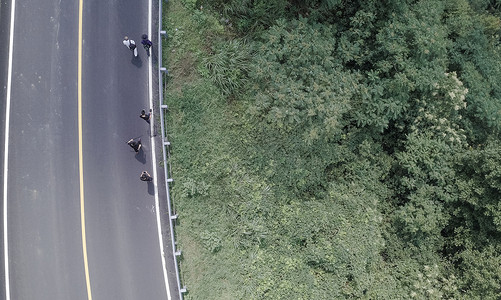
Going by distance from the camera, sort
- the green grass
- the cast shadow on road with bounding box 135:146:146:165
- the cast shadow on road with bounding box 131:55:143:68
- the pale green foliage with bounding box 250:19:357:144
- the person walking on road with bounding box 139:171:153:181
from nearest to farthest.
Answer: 1. the pale green foliage with bounding box 250:19:357:144
2. the person walking on road with bounding box 139:171:153:181
3. the green grass
4. the cast shadow on road with bounding box 135:146:146:165
5. the cast shadow on road with bounding box 131:55:143:68

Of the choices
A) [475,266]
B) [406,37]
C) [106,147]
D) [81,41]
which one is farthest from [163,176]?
[475,266]

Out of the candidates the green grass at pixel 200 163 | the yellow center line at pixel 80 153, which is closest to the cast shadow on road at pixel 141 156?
the green grass at pixel 200 163

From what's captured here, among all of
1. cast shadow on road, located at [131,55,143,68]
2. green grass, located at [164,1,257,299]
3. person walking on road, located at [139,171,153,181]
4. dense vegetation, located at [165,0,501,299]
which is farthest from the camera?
cast shadow on road, located at [131,55,143,68]

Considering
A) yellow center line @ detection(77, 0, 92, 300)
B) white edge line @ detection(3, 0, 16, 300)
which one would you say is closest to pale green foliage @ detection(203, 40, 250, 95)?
yellow center line @ detection(77, 0, 92, 300)

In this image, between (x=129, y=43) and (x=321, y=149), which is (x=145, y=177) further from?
(x=321, y=149)

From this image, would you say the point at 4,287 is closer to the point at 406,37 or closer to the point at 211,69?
the point at 211,69

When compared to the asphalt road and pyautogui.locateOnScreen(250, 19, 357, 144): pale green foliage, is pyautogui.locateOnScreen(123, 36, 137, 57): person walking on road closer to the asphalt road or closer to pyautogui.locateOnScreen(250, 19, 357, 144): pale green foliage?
the asphalt road
